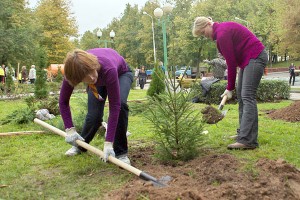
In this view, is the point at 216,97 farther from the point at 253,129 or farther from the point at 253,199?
the point at 253,199

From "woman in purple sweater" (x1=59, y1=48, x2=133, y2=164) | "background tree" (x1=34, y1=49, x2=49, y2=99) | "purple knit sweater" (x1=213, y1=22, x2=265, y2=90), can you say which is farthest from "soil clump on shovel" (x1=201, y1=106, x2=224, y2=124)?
"background tree" (x1=34, y1=49, x2=49, y2=99)

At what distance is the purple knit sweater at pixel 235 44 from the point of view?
431 centimetres

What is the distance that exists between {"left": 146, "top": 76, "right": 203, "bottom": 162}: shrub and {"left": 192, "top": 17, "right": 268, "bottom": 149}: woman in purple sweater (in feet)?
2.81

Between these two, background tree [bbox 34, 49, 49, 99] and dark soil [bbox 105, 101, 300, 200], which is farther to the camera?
background tree [bbox 34, 49, 49, 99]

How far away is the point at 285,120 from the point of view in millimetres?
7121

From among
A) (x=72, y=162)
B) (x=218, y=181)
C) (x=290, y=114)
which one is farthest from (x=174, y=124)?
(x=290, y=114)

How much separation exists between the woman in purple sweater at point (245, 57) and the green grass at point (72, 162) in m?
0.26

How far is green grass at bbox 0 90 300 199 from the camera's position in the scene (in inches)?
130

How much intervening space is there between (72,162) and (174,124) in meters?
1.32

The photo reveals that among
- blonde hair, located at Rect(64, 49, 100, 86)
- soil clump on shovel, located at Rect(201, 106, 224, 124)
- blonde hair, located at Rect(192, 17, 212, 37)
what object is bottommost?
soil clump on shovel, located at Rect(201, 106, 224, 124)

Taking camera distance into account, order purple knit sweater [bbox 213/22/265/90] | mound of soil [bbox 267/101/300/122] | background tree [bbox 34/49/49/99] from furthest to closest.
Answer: background tree [bbox 34/49/49/99]
mound of soil [bbox 267/101/300/122]
purple knit sweater [bbox 213/22/265/90]

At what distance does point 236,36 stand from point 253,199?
226 centimetres

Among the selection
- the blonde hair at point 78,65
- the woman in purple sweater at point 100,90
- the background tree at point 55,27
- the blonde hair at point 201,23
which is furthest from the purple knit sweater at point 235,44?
the background tree at point 55,27

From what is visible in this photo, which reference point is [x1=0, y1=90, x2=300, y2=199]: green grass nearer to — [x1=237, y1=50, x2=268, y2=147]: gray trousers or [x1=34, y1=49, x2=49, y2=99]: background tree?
[x1=237, y1=50, x2=268, y2=147]: gray trousers
